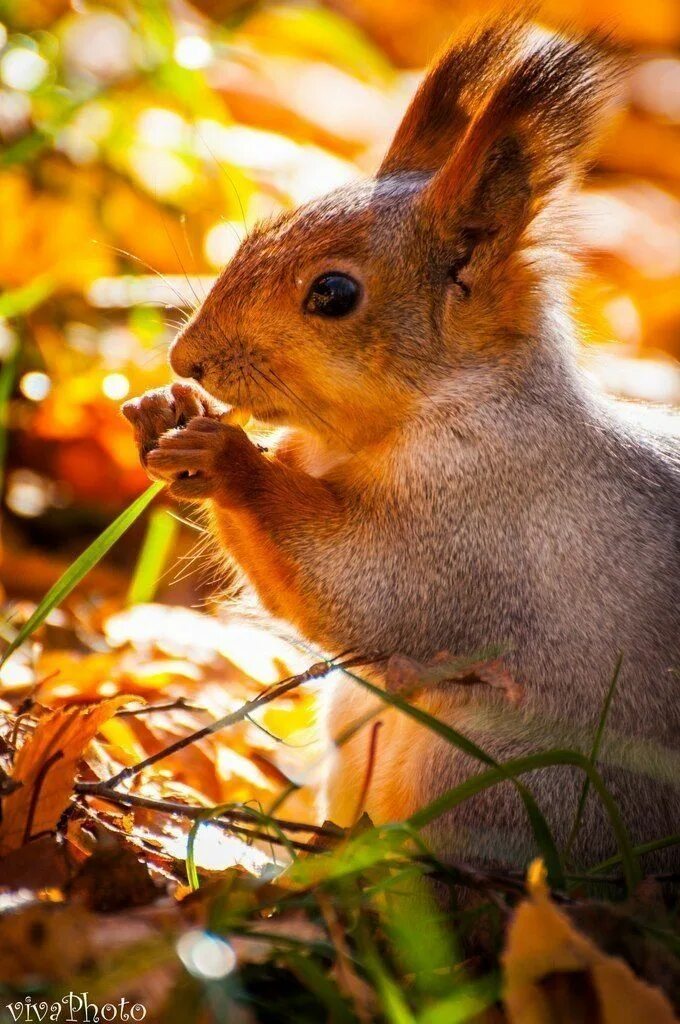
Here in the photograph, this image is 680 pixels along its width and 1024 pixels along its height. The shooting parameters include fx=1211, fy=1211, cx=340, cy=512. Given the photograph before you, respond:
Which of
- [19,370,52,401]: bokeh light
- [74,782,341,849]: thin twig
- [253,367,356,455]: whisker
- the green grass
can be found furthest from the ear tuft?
[19,370,52,401]: bokeh light

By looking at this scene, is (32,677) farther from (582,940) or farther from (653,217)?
(653,217)

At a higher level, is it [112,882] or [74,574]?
[74,574]

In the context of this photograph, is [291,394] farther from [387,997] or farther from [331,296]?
[387,997]

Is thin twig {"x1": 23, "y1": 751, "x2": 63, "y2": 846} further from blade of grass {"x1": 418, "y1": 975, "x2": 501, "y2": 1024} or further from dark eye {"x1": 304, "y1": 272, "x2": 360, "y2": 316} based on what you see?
dark eye {"x1": 304, "y1": 272, "x2": 360, "y2": 316}

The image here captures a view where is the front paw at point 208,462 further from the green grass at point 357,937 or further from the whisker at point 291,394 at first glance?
the green grass at point 357,937

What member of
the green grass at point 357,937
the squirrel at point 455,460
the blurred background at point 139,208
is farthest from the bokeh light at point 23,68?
the green grass at point 357,937

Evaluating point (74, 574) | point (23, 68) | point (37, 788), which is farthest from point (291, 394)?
point (23, 68)
